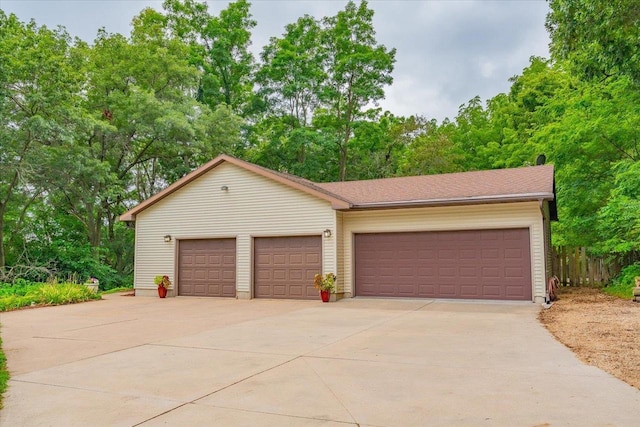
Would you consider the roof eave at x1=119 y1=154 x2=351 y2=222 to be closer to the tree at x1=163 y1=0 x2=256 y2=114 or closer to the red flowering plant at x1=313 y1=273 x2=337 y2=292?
the red flowering plant at x1=313 y1=273 x2=337 y2=292

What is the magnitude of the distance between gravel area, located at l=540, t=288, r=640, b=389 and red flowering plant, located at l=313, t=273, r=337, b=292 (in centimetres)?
529

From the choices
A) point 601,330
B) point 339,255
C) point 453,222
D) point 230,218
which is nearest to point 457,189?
point 453,222

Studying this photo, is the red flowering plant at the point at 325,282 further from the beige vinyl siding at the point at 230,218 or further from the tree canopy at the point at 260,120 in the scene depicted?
the tree canopy at the point at 260,120

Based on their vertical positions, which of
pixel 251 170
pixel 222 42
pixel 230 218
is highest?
pixel 222 42

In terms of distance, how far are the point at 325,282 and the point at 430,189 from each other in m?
4.13

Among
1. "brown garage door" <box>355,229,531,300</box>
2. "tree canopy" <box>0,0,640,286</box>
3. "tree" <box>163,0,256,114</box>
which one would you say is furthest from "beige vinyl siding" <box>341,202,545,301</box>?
"tree" <box>163,0,256,114</box>

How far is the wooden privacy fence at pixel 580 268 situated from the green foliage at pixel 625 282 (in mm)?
519

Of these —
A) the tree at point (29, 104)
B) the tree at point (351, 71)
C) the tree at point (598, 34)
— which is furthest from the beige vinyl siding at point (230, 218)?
the tree at point (351, 71)

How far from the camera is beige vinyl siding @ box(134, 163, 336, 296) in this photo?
1335 cm

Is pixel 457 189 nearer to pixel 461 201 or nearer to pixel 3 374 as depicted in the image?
pixel 461 201

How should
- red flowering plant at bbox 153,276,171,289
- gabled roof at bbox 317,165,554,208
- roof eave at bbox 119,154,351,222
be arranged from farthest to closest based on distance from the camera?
1. red flowering plant at bbox 153,276,171,289
2. roof eave at bbox 119,154,351,222
3. gabled roof at bbox 317,165,554,208

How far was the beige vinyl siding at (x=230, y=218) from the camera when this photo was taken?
13.4 metres

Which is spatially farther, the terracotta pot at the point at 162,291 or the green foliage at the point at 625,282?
the terracotta pot at the point at 162,291

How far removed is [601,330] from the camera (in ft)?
23.4
